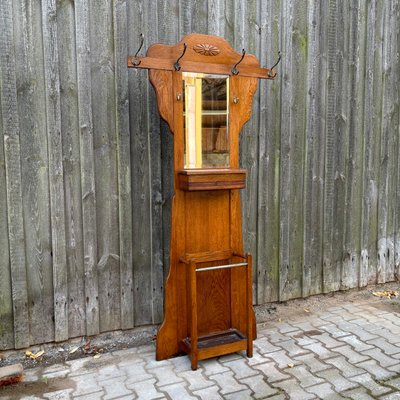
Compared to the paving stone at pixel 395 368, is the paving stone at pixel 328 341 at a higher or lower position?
lower

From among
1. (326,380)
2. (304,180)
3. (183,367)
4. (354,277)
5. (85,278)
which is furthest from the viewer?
(354,277)

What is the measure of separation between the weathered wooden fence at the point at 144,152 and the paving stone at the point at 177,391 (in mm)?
764

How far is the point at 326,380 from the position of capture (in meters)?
2.53

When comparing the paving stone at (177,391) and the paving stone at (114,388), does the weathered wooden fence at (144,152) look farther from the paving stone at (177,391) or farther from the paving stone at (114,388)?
the paving stone at (177,391)

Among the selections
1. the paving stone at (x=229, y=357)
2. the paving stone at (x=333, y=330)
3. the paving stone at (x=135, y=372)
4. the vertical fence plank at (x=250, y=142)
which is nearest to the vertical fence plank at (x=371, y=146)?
the paving stone at (x=333, y=330)

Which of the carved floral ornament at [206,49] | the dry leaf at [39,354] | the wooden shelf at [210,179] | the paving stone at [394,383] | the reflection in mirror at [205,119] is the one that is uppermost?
the carved floral ornament at [206,49]

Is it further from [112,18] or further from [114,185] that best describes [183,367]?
[112,18]

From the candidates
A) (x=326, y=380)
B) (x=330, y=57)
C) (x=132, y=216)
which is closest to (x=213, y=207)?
(x=132, y=216)

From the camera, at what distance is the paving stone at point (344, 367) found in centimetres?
261

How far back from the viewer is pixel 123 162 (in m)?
2.99

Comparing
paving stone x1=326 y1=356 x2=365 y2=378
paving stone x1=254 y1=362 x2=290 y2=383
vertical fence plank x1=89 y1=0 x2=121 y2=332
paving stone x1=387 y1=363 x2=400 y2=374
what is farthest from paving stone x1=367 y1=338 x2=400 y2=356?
vertical fence plank x1=89 y1=0 x2=121 y2=332

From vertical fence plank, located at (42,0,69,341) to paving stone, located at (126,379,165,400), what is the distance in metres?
0.74

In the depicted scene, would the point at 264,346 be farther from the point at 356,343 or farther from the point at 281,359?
the point at 356,343

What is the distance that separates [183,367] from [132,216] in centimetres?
114
